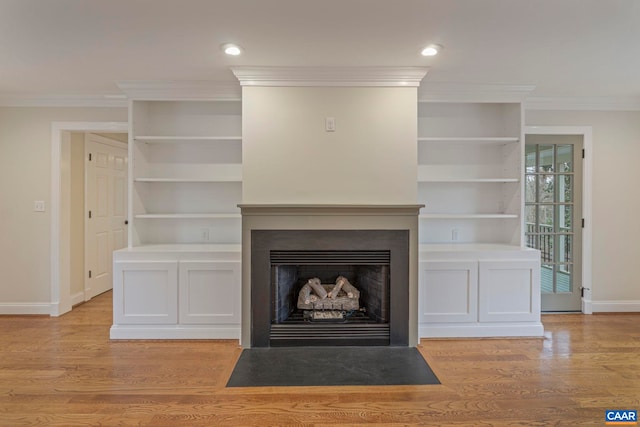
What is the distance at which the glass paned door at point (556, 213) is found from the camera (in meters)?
4.29

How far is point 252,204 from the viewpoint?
323 cm

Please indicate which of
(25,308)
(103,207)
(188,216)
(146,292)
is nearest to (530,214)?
(188,216)

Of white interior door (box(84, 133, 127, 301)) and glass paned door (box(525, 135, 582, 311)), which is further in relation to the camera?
white interior door (box(84, 133, 127, 301))

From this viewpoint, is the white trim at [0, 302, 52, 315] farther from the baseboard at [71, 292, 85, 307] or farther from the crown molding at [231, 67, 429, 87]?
the crown molding at [231, 67, 429, 87]

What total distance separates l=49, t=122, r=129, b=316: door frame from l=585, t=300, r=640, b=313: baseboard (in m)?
5.49

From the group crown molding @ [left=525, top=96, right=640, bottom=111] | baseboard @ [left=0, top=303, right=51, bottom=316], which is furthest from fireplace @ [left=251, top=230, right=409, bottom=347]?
baseboard @ [left=0, top=303, right=51, bottom=316]

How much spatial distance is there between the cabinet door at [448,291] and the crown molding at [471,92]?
1.56 m

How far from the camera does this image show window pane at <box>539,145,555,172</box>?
4285 mm

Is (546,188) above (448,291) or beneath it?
above

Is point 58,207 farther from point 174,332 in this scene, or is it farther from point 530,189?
point 530,189

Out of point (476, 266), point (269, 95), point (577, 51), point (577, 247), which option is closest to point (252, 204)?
point (269, 95)

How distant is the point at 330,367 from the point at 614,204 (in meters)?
3.67

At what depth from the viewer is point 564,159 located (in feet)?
14.1

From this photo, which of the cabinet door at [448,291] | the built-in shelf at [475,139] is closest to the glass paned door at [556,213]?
the built-in shelf at [475,139]
